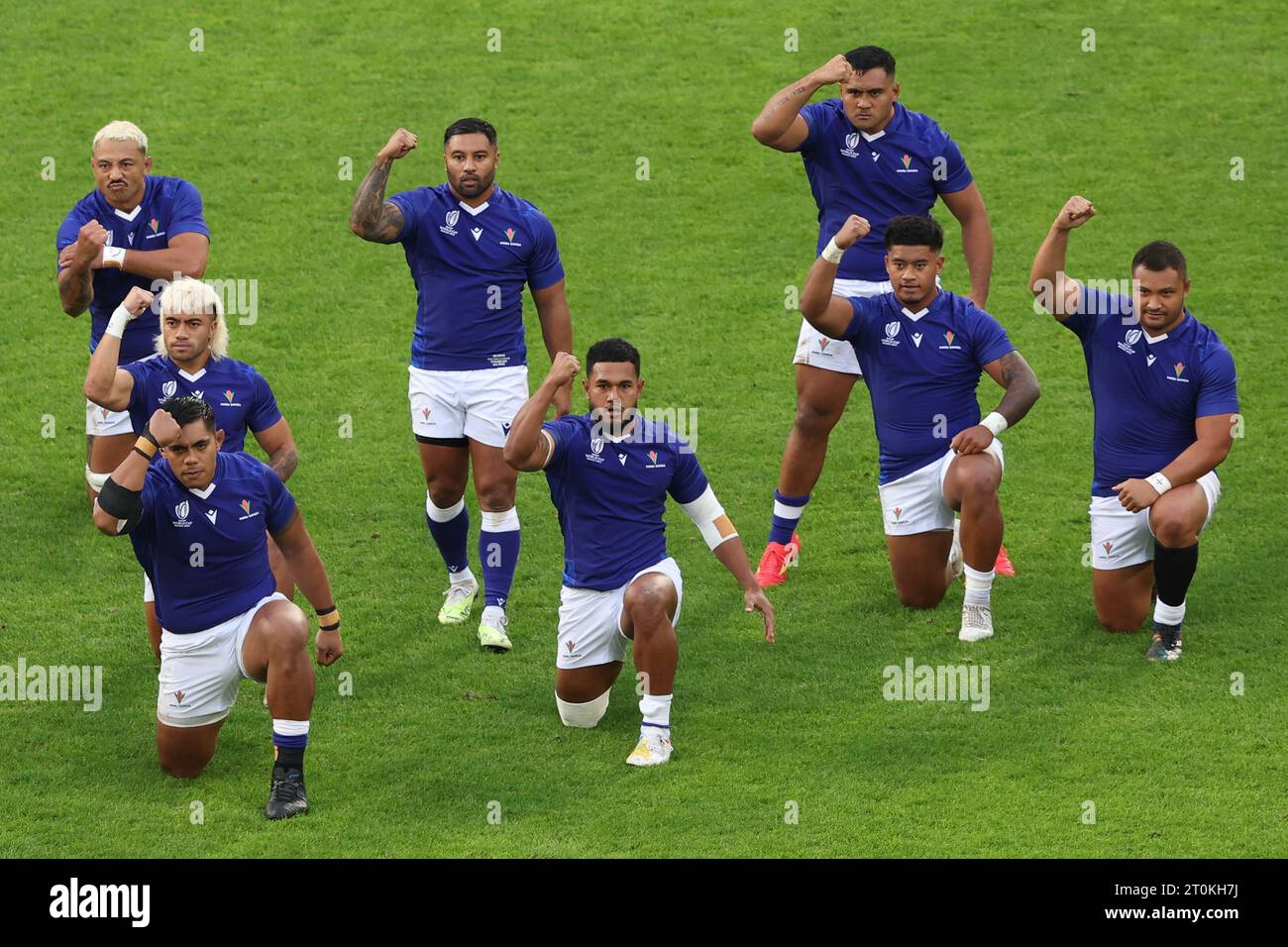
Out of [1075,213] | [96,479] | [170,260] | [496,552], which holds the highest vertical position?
[1075,213]

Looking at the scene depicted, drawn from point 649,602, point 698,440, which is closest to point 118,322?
point 649,602

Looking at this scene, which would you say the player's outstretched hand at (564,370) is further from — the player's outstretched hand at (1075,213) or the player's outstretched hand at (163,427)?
the player's outstretched hand at (1075,213)

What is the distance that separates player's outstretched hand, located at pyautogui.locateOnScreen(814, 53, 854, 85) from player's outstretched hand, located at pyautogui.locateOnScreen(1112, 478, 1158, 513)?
262cm

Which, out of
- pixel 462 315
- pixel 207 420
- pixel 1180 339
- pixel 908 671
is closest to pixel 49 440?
pixel 462 315

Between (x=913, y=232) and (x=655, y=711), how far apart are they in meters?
2.94

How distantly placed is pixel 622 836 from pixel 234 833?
1.62m

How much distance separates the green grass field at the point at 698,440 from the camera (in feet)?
27.9

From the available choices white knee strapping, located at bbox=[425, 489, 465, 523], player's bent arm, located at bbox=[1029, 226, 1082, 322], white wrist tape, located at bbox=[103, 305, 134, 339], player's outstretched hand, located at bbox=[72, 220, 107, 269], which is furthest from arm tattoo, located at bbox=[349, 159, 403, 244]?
player's bent arm, located at bbox=[1029, 226, 1082, 322]

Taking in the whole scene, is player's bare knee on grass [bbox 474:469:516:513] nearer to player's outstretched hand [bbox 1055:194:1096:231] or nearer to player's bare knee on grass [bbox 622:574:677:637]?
player's bare knee on grass [bbox 622:574:677:637]

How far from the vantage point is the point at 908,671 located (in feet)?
32.3

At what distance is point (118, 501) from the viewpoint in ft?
26.8

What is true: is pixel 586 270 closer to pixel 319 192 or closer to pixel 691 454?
pixel 319 192

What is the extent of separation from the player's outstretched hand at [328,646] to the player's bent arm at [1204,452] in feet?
14.0

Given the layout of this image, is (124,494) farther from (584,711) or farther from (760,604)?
(760,604)
